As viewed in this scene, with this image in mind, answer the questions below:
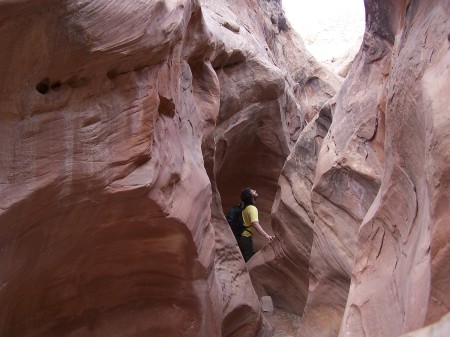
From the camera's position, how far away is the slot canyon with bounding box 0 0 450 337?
3.33 metres

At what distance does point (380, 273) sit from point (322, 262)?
7.40 ft

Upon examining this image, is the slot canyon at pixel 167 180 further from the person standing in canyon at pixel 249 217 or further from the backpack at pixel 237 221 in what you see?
the backpack at pixel 237 221

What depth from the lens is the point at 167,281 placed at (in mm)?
4773

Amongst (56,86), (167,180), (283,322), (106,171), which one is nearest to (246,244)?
(283,322)

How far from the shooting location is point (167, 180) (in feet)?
14.1

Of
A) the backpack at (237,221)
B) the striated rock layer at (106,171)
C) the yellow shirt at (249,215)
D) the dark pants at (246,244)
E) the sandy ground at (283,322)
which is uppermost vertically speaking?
the striated rock layer at (106,171)

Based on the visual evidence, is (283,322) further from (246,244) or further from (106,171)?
(106,171)

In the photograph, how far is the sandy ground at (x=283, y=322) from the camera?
7402 millimetres

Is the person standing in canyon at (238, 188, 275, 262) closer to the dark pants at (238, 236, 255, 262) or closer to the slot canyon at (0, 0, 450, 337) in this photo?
the dark pants at (238, 236, 255, 262)

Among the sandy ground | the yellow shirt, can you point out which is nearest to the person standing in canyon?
the yellow shirt

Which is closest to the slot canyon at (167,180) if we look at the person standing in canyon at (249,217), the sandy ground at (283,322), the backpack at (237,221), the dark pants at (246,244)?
the sandy ground at (283,322)

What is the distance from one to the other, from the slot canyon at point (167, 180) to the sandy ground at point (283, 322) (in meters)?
0.97

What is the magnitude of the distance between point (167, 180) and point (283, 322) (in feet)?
A: 13.7

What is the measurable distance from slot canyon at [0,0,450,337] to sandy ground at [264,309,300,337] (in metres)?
0.97
